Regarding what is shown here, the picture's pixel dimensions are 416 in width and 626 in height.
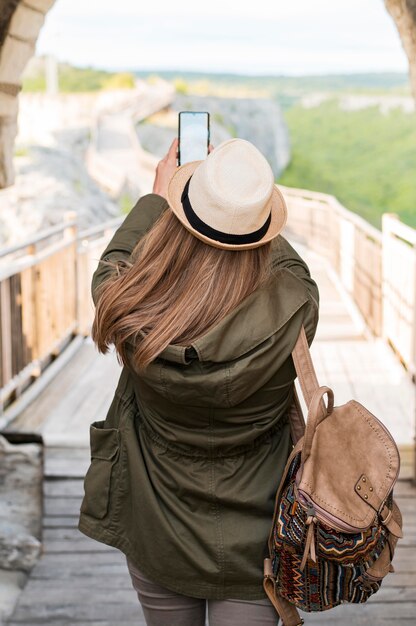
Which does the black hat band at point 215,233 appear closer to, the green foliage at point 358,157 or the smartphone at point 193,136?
the smartphone at point 193,136

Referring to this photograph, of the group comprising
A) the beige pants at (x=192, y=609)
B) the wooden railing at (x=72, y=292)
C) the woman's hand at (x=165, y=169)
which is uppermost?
the woman's hand at (x=165, y=169)

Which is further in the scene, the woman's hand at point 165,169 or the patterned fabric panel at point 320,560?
the woman's hand at point 165,169

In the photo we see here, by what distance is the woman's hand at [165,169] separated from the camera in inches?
80.0

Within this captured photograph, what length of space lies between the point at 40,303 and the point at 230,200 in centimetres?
451

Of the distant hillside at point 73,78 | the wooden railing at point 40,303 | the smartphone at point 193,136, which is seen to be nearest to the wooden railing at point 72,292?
the wooden railing at point 40,303

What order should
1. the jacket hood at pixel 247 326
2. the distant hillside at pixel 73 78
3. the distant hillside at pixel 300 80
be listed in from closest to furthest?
the jacket hood at pixel 247 326 → the distant hillside at pixel 73 78 → the distant hillside at pixel 300 80

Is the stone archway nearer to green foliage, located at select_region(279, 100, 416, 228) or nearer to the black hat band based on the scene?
the black hat band

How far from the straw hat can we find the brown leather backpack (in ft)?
0.83

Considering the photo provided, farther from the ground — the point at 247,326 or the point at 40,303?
the point at 247,326

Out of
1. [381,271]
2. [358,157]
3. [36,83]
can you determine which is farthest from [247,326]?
[36,83]

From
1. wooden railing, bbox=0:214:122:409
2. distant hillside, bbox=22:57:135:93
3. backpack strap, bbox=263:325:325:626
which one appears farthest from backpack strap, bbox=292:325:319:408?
distant hillside, bbox=22:57:135:93

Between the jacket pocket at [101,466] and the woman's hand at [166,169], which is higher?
the woman's hand at [166,169]

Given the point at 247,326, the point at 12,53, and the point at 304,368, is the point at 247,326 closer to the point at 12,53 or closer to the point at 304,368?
the point at 304,368

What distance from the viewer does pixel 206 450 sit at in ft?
6.09
